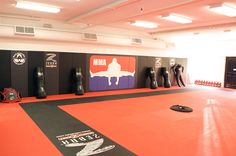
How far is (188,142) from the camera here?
147 inches

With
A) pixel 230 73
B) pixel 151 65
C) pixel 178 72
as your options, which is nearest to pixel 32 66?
pixel 151 65

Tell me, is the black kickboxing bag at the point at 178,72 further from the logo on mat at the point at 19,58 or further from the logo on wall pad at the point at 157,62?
the logo on mat at the point at 19,58

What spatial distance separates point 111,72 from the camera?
9172 millimetres

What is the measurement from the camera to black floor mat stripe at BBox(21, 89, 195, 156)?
10.6 feet

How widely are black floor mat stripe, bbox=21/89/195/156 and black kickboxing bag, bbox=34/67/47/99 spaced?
1208mm

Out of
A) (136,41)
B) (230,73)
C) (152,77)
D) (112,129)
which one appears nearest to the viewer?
(112,129)

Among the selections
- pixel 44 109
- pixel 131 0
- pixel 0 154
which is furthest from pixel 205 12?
pixel 0 154

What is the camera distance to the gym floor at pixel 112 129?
3.33 m

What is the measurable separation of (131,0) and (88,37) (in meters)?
3.95

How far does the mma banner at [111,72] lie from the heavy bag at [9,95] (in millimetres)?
2962

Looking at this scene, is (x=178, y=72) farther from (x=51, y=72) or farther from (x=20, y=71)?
(x=20, y=71)

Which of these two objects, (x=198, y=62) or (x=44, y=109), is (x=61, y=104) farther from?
(x=198, y=62)

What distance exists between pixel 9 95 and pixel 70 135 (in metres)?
3.41

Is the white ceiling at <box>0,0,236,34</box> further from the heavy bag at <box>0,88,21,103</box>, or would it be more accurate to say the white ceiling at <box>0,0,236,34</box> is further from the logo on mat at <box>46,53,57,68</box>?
the heavy bag at <box>0,88,21,103</box>
